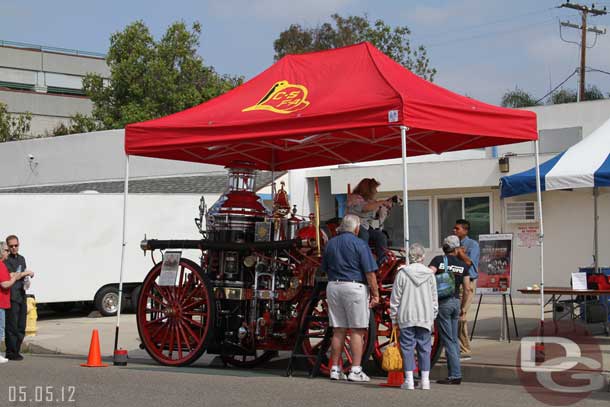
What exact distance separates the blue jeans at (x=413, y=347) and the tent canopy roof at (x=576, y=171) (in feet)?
15.7

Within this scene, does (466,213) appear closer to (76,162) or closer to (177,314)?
(177,314)

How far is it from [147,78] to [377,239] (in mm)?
40834

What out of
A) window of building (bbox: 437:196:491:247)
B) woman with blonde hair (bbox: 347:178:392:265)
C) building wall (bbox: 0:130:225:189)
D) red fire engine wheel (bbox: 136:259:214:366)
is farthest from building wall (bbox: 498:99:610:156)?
red fire engine wheel (bbox: 136:259:214:366)

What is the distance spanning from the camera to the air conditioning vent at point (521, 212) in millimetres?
21391

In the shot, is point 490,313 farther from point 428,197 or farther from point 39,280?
point 39,280

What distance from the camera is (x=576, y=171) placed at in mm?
13742

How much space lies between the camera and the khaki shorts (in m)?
10.4

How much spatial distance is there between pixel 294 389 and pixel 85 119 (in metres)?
45.8

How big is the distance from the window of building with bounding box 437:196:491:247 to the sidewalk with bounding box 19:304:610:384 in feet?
6.50

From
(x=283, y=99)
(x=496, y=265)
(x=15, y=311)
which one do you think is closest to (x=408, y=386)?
(x=283, y=99)

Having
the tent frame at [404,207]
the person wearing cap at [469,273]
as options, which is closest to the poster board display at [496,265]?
the person wearing cap at [469,273]

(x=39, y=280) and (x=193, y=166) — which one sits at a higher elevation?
(x=193, y=166)

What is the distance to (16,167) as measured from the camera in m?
33.4

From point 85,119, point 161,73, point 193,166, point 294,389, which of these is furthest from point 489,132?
point 85,119
